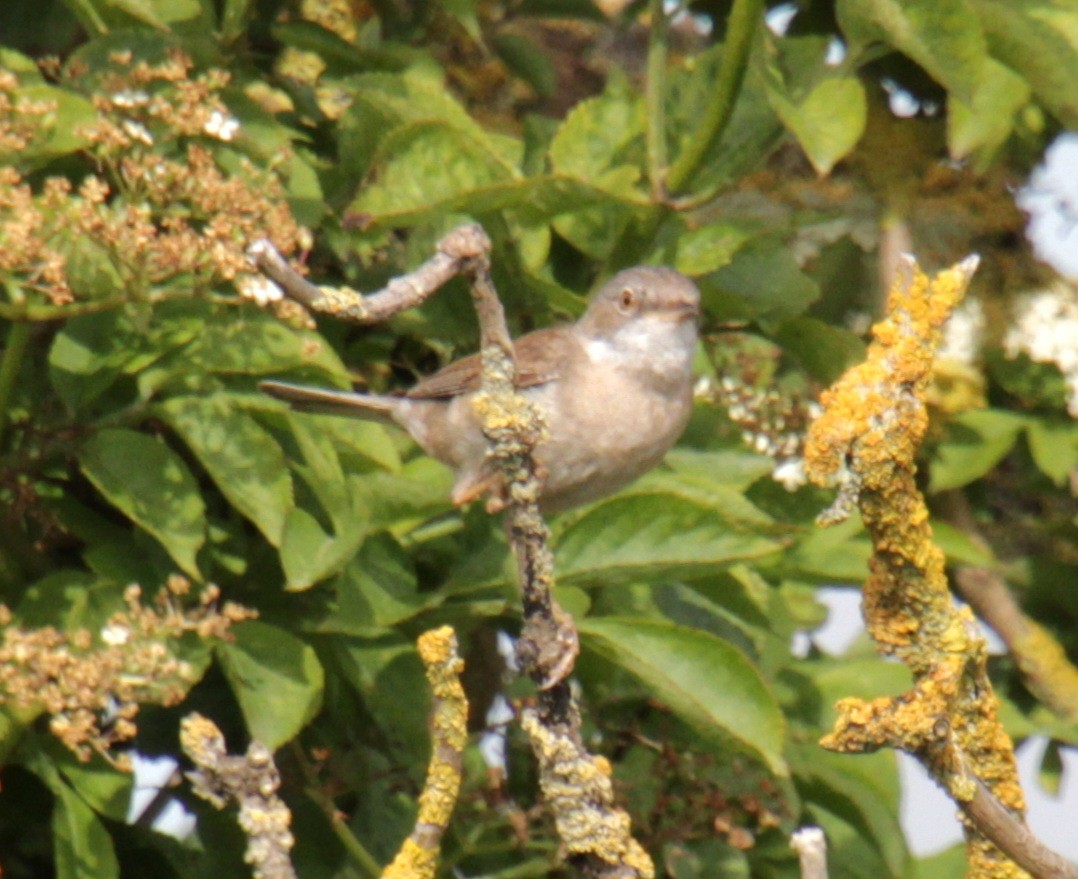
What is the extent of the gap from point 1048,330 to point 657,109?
133 cm

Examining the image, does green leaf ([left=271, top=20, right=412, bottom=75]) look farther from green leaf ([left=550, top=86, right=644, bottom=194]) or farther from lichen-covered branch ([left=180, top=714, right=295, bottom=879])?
lichen-covered branch ([left=180, top=714, right=295, bottom=879])

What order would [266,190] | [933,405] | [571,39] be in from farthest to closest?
1. [571,39]
2. [933,405]
3. [266,190]

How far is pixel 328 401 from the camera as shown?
3344 mm

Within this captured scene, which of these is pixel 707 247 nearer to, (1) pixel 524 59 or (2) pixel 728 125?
(2) pixel 728 125

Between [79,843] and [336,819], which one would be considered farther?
[336,819]

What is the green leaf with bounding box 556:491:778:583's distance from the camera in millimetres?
3088

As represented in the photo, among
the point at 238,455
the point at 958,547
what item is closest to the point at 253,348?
the point at 238,455

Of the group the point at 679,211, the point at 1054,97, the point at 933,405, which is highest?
the point at 1054,97

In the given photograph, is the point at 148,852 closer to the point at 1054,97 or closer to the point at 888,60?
the point at 1054,97

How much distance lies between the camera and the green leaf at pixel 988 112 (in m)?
3.21

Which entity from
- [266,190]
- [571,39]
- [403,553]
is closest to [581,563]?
[403,553]

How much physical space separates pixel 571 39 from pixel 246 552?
2.40 m

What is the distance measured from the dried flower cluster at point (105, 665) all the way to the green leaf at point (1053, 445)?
1.80 meters

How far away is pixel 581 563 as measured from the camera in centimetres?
319
